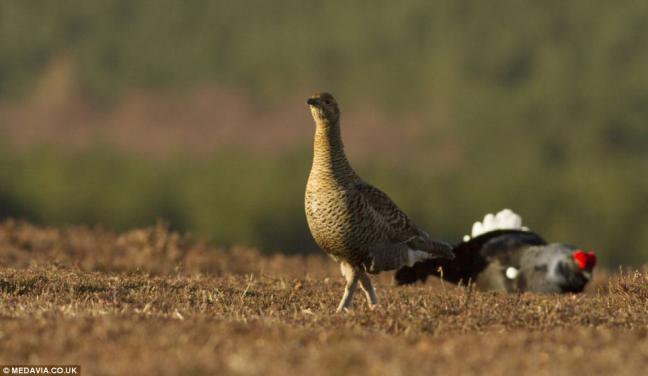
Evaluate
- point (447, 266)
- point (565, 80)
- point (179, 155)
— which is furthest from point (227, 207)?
point (447, 266)

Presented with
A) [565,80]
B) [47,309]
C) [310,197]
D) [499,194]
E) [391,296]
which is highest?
[565,80]

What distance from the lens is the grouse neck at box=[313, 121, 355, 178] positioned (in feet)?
33.1

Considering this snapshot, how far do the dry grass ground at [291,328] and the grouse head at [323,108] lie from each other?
1856 mm

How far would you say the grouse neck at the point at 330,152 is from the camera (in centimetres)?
1008

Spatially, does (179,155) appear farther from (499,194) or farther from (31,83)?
(499,194)

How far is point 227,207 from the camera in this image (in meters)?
66.0

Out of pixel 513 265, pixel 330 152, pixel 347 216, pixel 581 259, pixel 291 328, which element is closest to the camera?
pixel 291 328

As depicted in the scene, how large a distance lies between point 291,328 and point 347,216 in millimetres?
2100

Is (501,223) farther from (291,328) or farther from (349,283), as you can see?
(291,328)

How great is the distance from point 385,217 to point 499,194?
55679 millimetres

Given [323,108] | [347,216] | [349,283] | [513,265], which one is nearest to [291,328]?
[347,216]

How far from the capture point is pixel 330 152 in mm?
10133

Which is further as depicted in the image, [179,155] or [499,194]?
[179,155]

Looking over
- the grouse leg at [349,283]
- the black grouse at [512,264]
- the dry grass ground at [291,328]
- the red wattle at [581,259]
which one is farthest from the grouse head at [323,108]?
the red wattle at [581,259]
